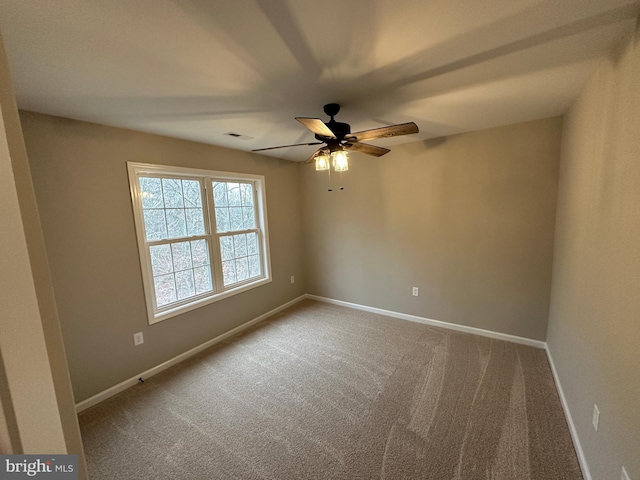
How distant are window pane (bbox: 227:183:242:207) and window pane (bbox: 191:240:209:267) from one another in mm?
655

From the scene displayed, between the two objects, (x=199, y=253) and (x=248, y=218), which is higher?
(x=248, y=218)

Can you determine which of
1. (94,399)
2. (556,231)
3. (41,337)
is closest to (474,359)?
(556,231)

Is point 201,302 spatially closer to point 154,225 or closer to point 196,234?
point 196,234

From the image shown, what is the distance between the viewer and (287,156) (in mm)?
3852

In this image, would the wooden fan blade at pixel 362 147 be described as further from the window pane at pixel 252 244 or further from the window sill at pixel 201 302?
the window sill at pixel 201 302

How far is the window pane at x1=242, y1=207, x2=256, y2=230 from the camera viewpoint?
3666 millimetres

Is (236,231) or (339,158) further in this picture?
(236,231)

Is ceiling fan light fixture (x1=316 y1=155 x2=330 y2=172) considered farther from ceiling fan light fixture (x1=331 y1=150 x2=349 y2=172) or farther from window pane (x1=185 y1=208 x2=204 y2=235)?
window pane (x1=185 y1=208 x2=204 y2=235)

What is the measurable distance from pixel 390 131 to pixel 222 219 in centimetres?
239

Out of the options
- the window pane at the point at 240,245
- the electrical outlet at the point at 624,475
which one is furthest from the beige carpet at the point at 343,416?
the window pane at the point at 240,245

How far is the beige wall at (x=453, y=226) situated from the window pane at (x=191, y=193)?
1.77 m

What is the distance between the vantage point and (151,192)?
2680 mm

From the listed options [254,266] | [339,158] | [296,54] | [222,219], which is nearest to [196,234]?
[222,219]

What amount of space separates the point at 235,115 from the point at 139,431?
101 inches
